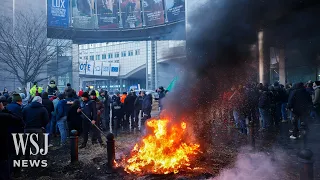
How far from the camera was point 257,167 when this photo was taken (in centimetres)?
538

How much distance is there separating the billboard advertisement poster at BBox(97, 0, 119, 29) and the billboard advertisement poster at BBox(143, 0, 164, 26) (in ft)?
11.4

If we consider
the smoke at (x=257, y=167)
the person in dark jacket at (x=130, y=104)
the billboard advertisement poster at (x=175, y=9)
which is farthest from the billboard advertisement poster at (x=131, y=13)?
the smoke at (x=257, y=167)

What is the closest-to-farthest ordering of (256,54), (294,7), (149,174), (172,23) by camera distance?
(149,174), (294,7), (256,54), (172,23)

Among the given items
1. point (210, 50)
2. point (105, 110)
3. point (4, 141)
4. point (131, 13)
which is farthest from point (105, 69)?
point (4, 141)

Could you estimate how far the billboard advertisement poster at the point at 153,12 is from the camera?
2975cm

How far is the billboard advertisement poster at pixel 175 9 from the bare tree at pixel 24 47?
44.6 feet

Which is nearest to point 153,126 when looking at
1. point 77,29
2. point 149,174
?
point 149,174

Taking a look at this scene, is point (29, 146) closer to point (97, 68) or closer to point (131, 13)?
point (131, 13)

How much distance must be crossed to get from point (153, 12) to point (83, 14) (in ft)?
26.1

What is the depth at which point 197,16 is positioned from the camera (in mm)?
6941

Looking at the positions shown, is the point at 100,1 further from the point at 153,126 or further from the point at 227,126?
the point at 153,126

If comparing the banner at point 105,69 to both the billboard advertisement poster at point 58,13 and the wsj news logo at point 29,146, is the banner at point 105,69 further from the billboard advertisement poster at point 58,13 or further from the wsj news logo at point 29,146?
the wsj news logo at point 29,146

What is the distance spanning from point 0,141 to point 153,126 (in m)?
3.03

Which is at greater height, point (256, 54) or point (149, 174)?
point (256, 54)
